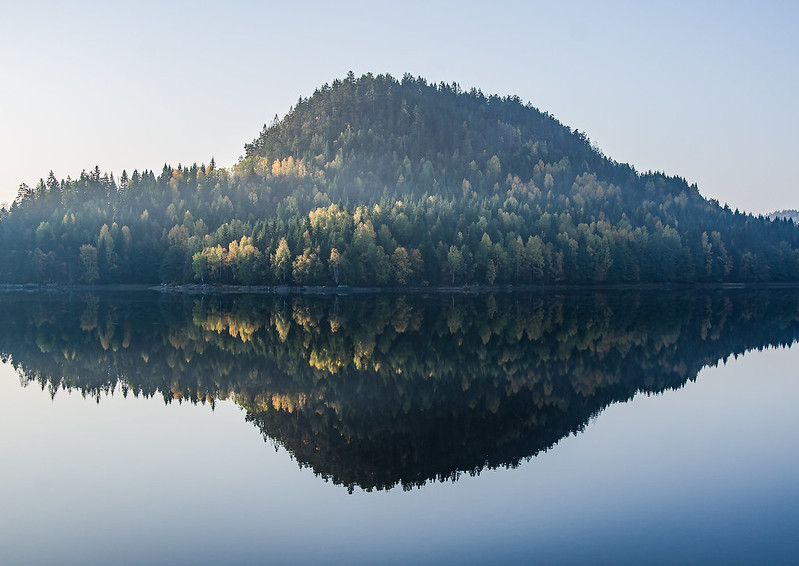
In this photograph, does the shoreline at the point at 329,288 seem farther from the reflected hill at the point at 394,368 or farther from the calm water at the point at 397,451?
the calm water at the point at 397,451

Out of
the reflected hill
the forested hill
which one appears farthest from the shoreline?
the reflected hill

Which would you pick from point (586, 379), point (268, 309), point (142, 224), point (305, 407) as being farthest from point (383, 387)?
point (142, 224)

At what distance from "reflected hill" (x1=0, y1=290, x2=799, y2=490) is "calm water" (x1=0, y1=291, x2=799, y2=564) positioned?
0.67 feet

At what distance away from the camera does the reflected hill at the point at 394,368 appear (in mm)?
25688

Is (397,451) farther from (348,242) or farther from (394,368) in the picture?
(348,242)

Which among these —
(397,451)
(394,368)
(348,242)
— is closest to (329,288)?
(348,242)

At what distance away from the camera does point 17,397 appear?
111 ft

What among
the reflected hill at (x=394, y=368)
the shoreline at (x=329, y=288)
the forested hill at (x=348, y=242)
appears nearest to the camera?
the reflected hill at (x=394, y=368)

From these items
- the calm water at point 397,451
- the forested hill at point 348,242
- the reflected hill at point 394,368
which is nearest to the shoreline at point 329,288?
the forested hill at point 348,242

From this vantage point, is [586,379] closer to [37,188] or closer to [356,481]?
[356,481]

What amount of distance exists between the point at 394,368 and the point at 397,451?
15768 mm

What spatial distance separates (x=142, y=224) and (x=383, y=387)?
143794mm

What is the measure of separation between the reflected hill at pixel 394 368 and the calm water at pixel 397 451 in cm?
20

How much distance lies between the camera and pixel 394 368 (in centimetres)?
4012
